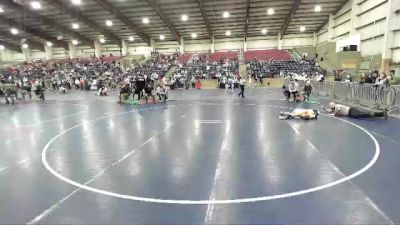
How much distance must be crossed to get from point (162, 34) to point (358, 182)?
144ft

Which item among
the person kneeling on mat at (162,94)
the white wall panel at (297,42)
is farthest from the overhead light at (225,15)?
the person kneeling on mat at (162,94)

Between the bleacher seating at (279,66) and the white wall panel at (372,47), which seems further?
the bleacher seating at (279,66)

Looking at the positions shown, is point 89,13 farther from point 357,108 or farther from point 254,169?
point 254,169

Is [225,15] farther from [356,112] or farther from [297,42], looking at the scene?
[356,112]

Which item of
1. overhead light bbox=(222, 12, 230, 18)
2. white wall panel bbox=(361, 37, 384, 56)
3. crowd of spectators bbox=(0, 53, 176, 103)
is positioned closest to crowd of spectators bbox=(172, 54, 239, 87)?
crowd of spectators bbox=(0, 53, 176, 103)

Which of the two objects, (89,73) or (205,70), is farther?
(89,73)

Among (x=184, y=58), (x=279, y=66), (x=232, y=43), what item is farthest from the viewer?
(x=232, y=43)

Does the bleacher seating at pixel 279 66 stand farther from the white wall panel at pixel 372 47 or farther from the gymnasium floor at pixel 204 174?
Answer: the gymnasium floor at pixel 204 174

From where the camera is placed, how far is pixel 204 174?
6562 mm

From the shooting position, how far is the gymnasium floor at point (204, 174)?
15.8 ft

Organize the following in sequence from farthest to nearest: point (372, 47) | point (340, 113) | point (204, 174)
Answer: point (372, 47), point (340, 113), point (204, 174)

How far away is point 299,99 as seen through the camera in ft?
66.3

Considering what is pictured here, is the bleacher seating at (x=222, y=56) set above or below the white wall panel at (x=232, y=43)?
below

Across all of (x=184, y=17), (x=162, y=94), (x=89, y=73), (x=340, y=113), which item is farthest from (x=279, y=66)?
(x=340, y=113)
